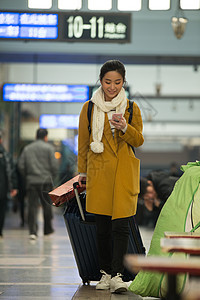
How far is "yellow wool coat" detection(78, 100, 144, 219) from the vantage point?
13.5 ft

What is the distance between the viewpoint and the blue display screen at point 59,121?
14.3 metres

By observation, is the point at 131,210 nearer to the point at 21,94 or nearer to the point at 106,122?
the point at 106,122

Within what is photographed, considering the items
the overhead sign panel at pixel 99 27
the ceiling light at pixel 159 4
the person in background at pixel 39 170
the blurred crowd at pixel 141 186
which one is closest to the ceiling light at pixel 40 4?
the overhead sign panel at pixel 99 27

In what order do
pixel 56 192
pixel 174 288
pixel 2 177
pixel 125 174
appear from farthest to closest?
1. pixel 2 177
2. pixel 56 192
3. pixel 125 174
4. pixel 174 288

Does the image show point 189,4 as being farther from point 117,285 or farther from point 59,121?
point 59,121

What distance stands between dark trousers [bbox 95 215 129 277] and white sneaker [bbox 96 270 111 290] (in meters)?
0.03

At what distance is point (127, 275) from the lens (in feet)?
14.5

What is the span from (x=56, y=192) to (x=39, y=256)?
233cm

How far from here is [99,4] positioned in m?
8.10

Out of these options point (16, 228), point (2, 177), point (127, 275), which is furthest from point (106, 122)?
point (16, 228)

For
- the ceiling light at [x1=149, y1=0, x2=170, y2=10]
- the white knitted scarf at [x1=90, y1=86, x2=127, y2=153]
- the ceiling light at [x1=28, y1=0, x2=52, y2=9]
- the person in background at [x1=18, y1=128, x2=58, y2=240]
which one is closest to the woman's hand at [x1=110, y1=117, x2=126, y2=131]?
the white knitted scarf at [x1=90, y1=86, x2=127, y2=153]

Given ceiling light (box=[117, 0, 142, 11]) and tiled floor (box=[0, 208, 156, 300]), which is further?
ceiling light (box=[117, 0, 142, 11])

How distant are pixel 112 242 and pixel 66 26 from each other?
3778mm

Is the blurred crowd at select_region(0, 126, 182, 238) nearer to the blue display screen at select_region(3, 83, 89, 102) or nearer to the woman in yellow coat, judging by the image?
the blue display screen at select_region(3, 83, 89, 102)
